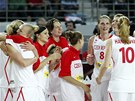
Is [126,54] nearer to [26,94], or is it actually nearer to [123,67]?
[123,67]

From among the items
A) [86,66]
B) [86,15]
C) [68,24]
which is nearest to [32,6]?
[86,15]

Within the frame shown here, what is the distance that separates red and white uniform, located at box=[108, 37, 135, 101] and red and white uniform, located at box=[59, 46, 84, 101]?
0.76 meters

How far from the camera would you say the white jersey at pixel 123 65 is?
812 centimetres

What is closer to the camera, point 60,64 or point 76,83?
point 76,83

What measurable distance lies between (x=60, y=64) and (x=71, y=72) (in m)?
0.21

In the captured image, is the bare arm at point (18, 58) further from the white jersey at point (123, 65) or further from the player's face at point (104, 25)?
the player's face at point (104, 25)

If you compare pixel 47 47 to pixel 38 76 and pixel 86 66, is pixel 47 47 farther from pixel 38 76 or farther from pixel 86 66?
pixel 86 66

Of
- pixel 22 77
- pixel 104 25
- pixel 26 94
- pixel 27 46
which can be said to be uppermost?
pixel 104 25

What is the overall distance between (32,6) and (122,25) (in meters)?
7.97

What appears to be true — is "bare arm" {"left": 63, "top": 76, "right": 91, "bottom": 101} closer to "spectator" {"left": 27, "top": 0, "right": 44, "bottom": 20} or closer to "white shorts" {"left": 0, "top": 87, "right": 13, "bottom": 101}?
"white shorts" {"left": 0, "top": 87, "right": 13, "bottom": 101}

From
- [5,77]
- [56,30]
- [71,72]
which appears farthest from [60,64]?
[5,77]

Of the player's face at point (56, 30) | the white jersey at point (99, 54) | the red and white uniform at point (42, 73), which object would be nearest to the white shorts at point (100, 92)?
the white jersey at point (99, 54)

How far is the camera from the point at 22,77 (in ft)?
26.2

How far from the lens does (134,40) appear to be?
26.9 feet
